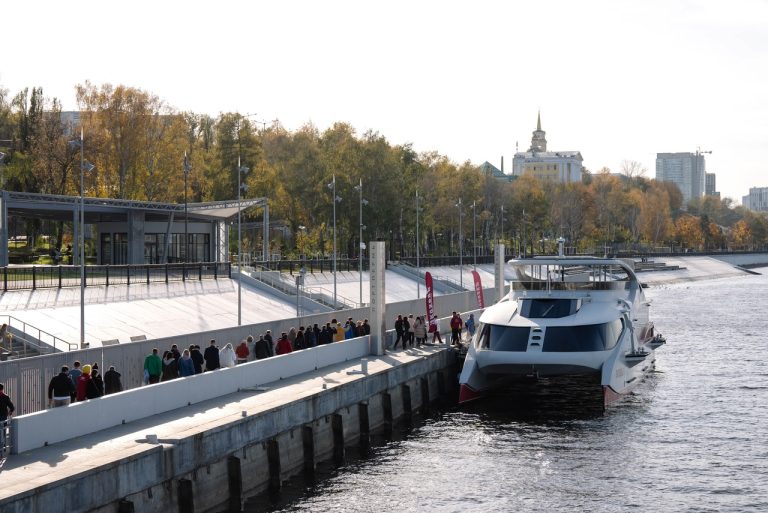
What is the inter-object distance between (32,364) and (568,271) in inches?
1026

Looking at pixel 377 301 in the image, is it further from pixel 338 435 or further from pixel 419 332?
pixel 338 435

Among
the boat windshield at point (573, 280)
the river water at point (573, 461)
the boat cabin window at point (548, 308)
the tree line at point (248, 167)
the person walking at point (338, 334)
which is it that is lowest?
the river water at point (573, 461)

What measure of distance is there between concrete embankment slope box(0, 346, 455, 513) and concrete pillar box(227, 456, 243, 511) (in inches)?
0.9

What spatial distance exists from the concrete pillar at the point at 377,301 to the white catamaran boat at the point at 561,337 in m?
3.48

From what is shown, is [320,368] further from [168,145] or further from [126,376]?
[168,145]

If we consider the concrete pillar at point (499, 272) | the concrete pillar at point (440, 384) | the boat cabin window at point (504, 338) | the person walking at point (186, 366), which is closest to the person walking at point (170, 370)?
the person walking at point (186, 366)

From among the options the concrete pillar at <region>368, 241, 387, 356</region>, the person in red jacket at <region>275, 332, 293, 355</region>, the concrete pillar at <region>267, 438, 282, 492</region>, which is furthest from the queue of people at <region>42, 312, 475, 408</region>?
the concrete pillar at <region>267, 438, 282, 492</region>

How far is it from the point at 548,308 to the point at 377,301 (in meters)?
6.36

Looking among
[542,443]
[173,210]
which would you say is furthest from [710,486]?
[173,210]

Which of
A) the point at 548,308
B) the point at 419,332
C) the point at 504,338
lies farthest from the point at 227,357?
the point at 419,332

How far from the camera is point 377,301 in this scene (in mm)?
38469

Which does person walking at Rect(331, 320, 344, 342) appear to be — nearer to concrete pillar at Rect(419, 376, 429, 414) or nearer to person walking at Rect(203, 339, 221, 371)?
concrete pillar at Rect(419, 376, 429, 414)

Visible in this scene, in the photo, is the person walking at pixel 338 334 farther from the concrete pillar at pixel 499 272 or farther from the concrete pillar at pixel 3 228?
the concrete pillar at pixel 3 228

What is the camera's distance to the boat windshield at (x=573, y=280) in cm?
4041
